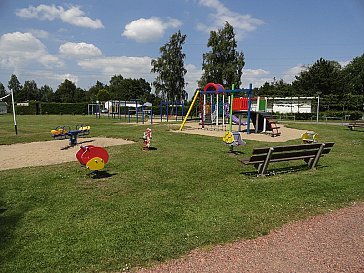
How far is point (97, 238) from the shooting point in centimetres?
411

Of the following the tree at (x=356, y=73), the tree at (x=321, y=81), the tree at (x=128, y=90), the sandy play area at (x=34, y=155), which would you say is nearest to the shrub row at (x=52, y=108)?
the tree at (x=128, y=90)

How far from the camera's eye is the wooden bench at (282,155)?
7.25m

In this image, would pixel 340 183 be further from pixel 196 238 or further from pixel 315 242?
pixel 196 238

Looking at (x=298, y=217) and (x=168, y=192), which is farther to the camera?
(x=168, y=192)

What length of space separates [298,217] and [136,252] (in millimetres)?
2711

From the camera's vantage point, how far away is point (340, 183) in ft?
22.9

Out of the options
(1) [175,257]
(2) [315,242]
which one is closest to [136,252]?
(1) [175,257]

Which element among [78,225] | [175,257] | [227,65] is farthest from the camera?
[227,65]

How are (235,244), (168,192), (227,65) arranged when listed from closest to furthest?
(235,244) → (168,192) → (227,65)

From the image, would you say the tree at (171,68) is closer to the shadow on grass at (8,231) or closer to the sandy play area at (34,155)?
the sandy play area at (34,155)

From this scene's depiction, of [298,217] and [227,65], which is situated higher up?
[227,65]

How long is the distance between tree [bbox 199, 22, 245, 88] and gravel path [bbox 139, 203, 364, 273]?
4302 cm

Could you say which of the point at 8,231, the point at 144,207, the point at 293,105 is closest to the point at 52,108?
the point at 293,105

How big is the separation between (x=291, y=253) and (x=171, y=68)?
4850cm
